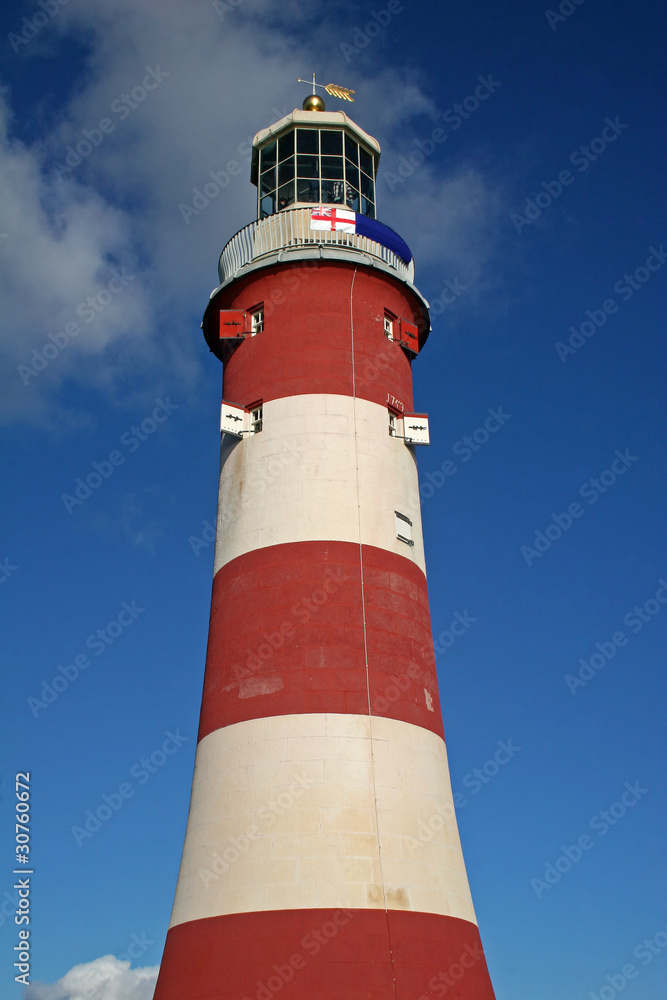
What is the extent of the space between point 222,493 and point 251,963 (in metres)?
10.8

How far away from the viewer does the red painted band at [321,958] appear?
54.9ft

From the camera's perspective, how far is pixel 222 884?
18172 millimetres

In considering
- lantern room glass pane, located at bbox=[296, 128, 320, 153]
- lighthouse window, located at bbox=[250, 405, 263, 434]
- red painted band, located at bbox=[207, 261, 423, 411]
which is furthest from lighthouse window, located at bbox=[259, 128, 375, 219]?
lighthouse window, located at bbox=[250, 405, 263, 434]

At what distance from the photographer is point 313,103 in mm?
26672

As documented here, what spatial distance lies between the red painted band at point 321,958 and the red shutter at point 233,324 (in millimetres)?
13997

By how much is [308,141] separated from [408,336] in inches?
256

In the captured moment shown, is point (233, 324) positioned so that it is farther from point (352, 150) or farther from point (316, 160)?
point (352, 150)

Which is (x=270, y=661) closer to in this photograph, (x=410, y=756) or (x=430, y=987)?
(x=410, y=756)

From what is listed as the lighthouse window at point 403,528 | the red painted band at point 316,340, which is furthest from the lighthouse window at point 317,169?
the lighthouse window at point 403,528

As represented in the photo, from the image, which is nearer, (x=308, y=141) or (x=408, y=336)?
(x=408, y=336)

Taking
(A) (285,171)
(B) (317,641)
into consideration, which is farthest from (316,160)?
(B) (317,641)

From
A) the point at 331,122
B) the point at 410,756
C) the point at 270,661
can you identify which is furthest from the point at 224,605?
the point at 331,122

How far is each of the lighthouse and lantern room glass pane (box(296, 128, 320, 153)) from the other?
3 centimetres

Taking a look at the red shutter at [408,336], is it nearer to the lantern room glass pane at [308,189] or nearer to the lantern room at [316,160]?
the lantern room at [316,160]
